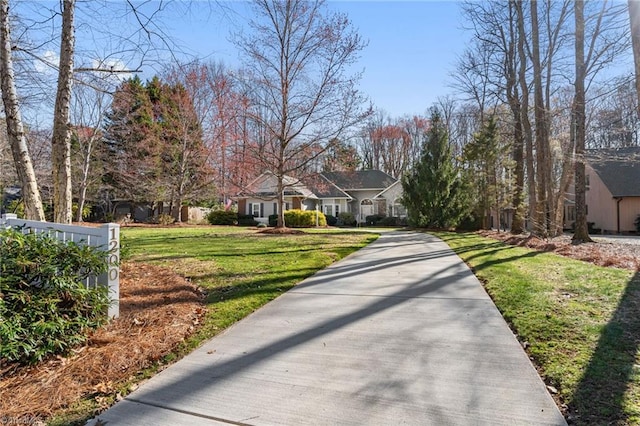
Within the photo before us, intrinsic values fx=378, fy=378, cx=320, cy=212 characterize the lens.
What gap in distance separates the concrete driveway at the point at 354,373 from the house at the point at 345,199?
2539 cm

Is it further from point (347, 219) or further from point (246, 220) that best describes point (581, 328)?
point (347, 219)

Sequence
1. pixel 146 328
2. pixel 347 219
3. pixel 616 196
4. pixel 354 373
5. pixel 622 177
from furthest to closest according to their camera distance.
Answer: pixel 347 219
pixel 622 177
pixel 616 196
pixel 146 328
pixel 354 373

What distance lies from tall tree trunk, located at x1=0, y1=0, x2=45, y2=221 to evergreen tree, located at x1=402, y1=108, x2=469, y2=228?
65.4 feet

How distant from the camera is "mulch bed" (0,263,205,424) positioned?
102 inches

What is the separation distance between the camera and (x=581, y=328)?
12.6 ft

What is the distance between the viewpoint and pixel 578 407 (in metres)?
2.48

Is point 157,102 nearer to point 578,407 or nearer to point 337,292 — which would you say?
point 337,292

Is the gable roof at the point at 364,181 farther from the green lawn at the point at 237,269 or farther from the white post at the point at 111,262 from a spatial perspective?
the white post at the point at 111,262

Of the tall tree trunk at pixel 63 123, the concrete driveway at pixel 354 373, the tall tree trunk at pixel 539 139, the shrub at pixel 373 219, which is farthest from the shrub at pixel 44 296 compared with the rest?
the shrub at pixel 373 219

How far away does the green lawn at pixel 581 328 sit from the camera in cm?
256

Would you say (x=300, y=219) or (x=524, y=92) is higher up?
(x=524, y=92)

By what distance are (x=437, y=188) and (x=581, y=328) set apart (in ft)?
61.8

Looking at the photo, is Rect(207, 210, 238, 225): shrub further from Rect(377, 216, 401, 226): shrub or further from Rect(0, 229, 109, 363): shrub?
Rect(0, 229, 109, 363): shrub

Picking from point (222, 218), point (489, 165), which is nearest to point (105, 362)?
point (489, 165)
